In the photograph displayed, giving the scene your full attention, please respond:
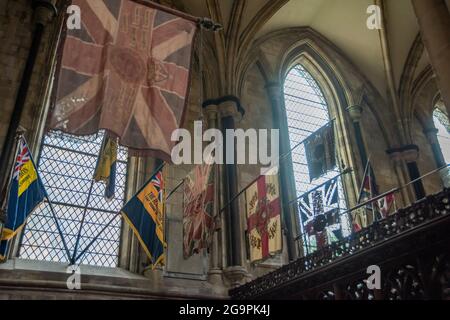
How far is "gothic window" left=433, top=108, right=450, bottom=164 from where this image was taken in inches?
673

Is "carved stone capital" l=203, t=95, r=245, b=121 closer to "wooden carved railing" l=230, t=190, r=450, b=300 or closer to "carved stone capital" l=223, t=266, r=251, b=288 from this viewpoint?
"carved stone capital" l=223, t=266, r=251, b=288

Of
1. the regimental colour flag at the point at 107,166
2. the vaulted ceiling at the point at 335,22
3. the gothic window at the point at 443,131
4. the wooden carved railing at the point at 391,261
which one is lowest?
the wooden carved railing at the point at 391,261

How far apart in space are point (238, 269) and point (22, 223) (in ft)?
15.2

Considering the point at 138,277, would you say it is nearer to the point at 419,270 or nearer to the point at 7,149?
the point at 7,149

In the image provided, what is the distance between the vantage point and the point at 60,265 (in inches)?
344

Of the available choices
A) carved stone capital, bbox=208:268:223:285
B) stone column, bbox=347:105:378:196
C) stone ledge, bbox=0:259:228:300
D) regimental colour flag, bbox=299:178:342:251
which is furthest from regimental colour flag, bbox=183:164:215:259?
stone column, bbox=347:105:378:196

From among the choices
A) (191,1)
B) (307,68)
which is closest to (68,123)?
(191,1)

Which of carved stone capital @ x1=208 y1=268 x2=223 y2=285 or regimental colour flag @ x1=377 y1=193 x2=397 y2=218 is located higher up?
regimental colour flag @ x1=377 y1=193 x2=397 y2=218

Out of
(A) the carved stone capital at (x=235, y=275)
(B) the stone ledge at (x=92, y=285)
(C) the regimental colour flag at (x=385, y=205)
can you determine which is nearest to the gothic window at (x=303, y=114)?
(C) the regimental colour flag at (x=385, y=205)

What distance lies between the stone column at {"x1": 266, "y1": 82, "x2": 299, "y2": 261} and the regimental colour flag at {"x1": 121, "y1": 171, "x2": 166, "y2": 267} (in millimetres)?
3469

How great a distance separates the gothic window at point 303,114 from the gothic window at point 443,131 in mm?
5021

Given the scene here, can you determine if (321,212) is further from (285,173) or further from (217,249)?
(285,173)

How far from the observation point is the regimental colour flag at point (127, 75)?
23.2 feet

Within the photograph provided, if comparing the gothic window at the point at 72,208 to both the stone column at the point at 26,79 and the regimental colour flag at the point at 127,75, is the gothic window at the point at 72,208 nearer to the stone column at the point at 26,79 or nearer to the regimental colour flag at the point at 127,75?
the stone column at the point at 26,79
